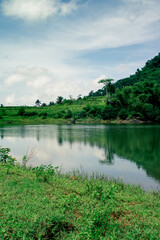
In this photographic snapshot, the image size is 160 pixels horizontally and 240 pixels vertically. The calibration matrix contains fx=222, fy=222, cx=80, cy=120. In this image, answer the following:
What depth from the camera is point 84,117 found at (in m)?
61.6

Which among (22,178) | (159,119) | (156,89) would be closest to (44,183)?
(22,178)

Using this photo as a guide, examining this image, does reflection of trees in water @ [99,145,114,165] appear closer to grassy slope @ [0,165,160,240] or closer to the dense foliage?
grassy slope @ [0,165,160,240]

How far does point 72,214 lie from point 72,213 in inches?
3.3

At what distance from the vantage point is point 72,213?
4477 mm

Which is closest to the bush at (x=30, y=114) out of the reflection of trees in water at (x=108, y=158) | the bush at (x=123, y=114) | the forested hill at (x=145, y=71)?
the bush at (x=123, y=114)

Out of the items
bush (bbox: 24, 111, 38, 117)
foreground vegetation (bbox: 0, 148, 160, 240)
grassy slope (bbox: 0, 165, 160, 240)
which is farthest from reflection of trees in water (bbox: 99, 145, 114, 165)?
bush (bbox: 24, 111, 38, 117)

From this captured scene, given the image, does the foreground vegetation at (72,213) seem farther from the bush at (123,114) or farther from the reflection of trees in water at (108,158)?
the bush at (123,114)

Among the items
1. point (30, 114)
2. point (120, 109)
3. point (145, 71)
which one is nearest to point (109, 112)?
point (120, 109)

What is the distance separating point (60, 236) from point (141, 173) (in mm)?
6469

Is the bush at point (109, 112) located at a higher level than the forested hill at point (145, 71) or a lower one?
lower

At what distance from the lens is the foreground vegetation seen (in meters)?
3.76

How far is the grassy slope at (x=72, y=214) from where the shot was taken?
12.3ft

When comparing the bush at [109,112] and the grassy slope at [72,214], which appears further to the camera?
the bush at [109,112]

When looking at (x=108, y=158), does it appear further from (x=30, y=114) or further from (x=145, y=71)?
(x=145, y=71)
